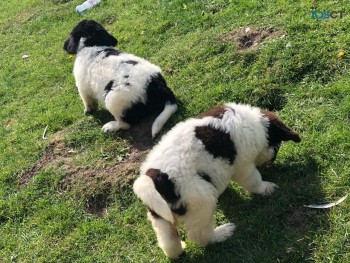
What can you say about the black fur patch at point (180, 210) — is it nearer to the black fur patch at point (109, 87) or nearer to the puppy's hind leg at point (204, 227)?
the puppy's hind leg at point (204, 227)

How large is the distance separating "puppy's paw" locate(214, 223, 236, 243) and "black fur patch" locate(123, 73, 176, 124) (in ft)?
7.48

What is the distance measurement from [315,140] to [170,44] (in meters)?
3.94

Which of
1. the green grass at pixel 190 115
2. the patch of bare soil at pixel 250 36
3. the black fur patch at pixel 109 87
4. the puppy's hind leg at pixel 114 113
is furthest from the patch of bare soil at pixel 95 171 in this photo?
the patch of bare soil at pixel 250 36

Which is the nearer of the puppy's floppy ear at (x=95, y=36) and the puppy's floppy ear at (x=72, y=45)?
the puppy's floppy ear at (x=95, y=36)

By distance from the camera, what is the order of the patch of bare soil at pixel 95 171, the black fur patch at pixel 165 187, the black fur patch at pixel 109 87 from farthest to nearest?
1. the black fur patch at pixel 109 87
2. the patch of bare soil at pixel 95 171
3. the black fur patch at pixel 165 187

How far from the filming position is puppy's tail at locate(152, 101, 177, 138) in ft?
19.8

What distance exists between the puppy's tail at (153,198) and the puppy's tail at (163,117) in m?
2.04

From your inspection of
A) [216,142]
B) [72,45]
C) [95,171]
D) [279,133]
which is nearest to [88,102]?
[72,45]

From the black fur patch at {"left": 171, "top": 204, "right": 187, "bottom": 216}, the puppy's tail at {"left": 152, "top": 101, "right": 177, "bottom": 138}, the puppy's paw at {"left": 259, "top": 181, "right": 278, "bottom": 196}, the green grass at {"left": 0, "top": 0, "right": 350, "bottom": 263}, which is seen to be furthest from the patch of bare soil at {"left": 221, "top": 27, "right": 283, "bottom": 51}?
the black fur patch at {"left": 171, "top": 204, "right": 187, "bottom": 216}

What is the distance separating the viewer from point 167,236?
4.20 m

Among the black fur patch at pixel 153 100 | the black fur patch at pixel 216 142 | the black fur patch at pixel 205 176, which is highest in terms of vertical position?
the black fur patch at pixel 216 142

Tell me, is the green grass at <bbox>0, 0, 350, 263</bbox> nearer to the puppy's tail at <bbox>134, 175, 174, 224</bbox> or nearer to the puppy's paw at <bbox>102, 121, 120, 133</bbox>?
the puppy's paw at <bbox>102, 121, 120, 133</bbox>

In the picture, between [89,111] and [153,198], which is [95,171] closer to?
[89,111]

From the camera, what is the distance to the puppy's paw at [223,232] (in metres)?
4.41
